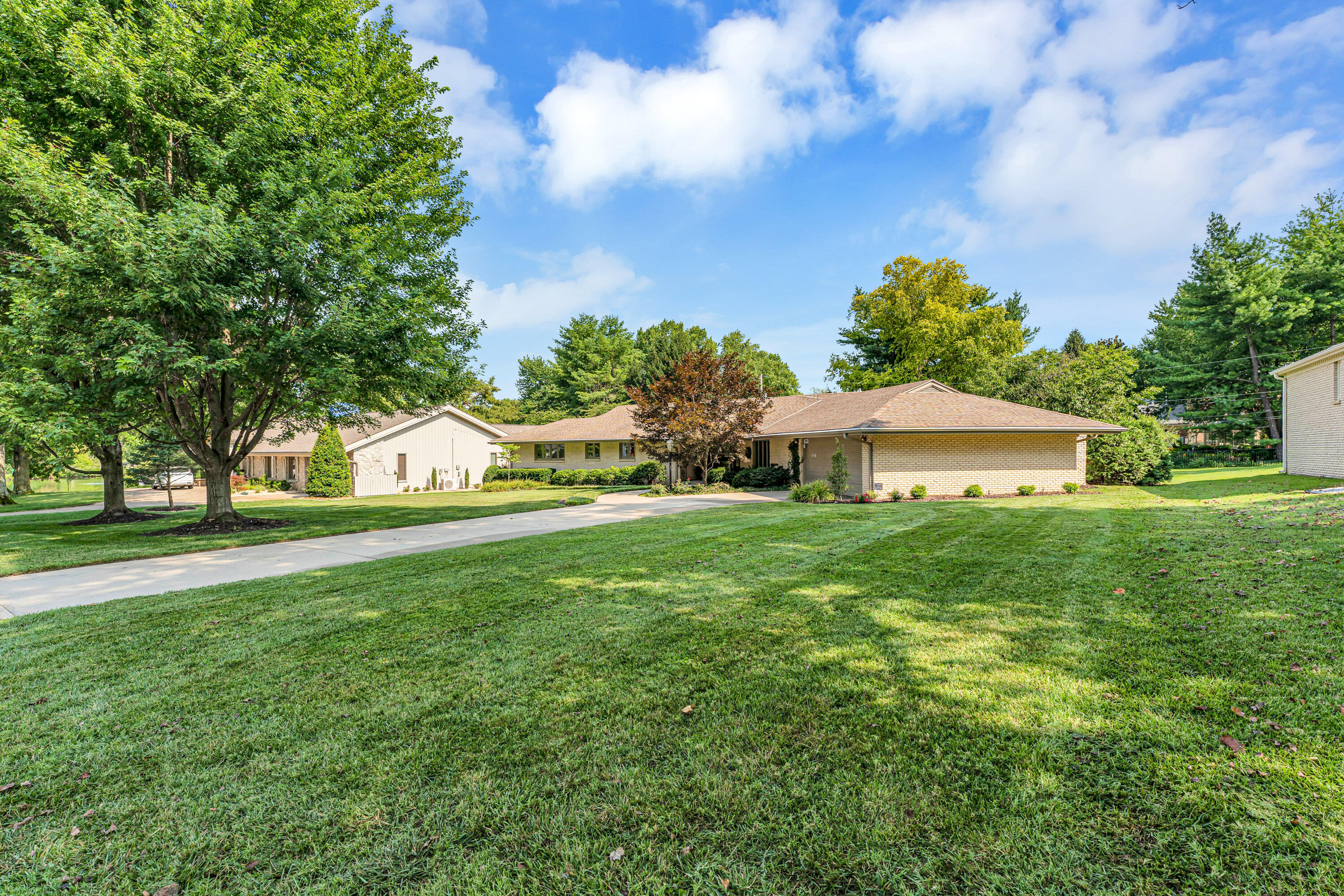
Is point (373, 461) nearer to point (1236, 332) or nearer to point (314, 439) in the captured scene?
point (314, 439)

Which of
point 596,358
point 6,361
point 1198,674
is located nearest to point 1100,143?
point 1198,674

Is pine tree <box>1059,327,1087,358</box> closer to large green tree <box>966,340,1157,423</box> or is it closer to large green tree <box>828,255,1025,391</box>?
large green tree <box>828,255,1025,391</box>

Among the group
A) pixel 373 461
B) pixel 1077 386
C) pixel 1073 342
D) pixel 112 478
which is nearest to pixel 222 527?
pixel 112 478

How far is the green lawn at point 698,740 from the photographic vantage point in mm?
2062

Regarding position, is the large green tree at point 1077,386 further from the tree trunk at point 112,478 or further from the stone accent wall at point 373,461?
the tree trunk at point 112,478

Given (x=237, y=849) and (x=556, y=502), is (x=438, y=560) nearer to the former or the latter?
(x=237, y=849)

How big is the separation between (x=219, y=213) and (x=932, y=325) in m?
30.6

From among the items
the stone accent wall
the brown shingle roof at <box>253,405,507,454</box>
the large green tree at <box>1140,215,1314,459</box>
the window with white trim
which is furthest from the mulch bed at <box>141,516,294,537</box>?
the large green tree at <box>1140,215,1314,459</box>

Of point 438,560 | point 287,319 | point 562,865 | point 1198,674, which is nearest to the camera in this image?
point 562,865

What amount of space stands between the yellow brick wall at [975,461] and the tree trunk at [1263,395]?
78.2ft

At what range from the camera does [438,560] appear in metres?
8.19

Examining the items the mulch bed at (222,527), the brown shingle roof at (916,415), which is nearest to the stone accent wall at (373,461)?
the mulch bed at (222,527)

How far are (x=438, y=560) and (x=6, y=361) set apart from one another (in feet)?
30.8

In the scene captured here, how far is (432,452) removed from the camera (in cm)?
2845
